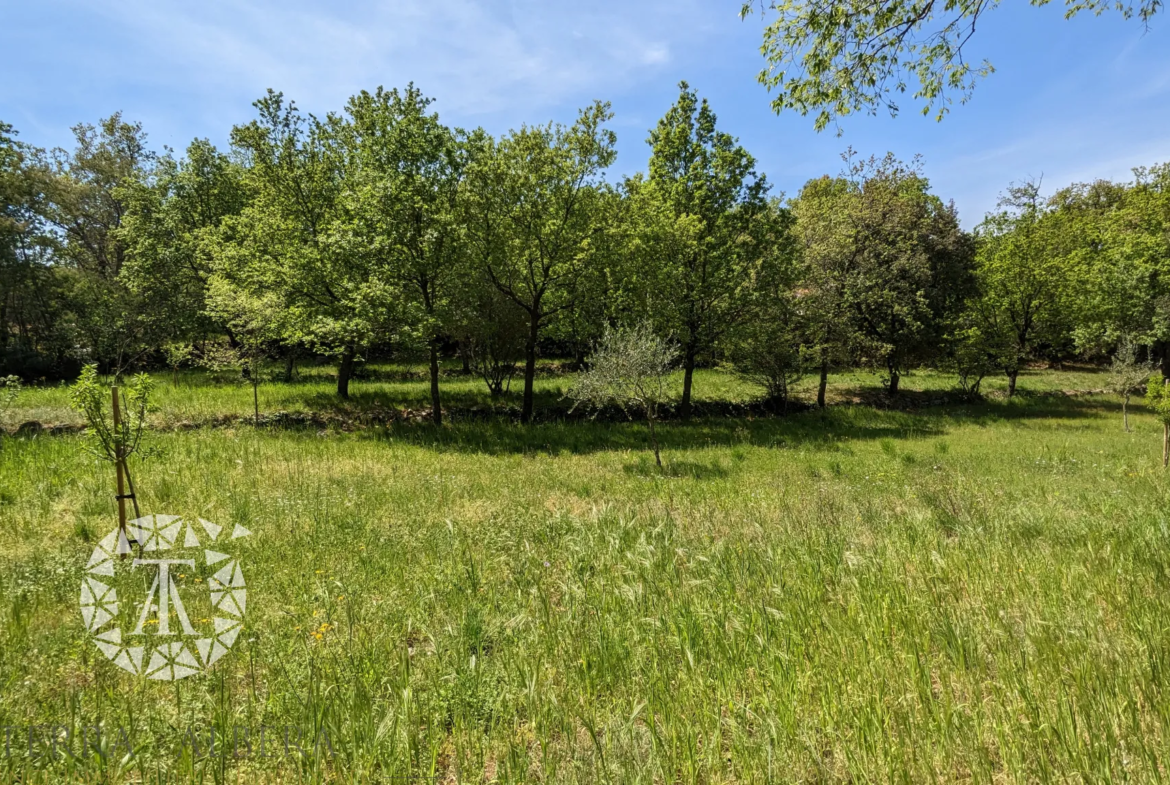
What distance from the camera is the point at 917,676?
10.3 feet

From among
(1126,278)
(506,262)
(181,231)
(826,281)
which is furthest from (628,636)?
(1126,278)

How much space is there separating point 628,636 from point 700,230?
67.5 ft

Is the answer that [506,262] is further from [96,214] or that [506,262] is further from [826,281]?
[96,214]

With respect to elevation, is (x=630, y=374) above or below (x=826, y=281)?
below

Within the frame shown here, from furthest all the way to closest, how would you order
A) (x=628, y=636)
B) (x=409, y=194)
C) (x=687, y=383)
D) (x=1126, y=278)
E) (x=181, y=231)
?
(x=1126, y=278) → (x=181, y=231) → (x=687, y=383) → (x=409, y=194) → (x=628, y=636)

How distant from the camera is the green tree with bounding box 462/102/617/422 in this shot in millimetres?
18531

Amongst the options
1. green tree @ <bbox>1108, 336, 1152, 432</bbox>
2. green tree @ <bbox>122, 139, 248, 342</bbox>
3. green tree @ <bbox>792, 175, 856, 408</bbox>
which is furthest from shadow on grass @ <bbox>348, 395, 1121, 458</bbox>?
green tree @ <bbox>122, 139, 248, 342</bbox>

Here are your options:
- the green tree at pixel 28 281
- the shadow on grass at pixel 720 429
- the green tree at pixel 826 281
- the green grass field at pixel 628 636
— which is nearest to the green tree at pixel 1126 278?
the shadow on grass at pixel 720 429

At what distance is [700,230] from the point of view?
21.4 metres

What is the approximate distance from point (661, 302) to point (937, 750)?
20771mm

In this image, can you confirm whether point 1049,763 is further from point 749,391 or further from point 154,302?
point 154,302

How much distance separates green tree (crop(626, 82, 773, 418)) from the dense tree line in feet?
0.36

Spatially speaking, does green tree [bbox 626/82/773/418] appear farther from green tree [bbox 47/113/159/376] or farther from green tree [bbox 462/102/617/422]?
green tree [bbox 47/113/159/376]

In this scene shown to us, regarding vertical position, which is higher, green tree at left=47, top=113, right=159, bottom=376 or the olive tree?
green tree at left=47, top=113, right=159, bottom=376
